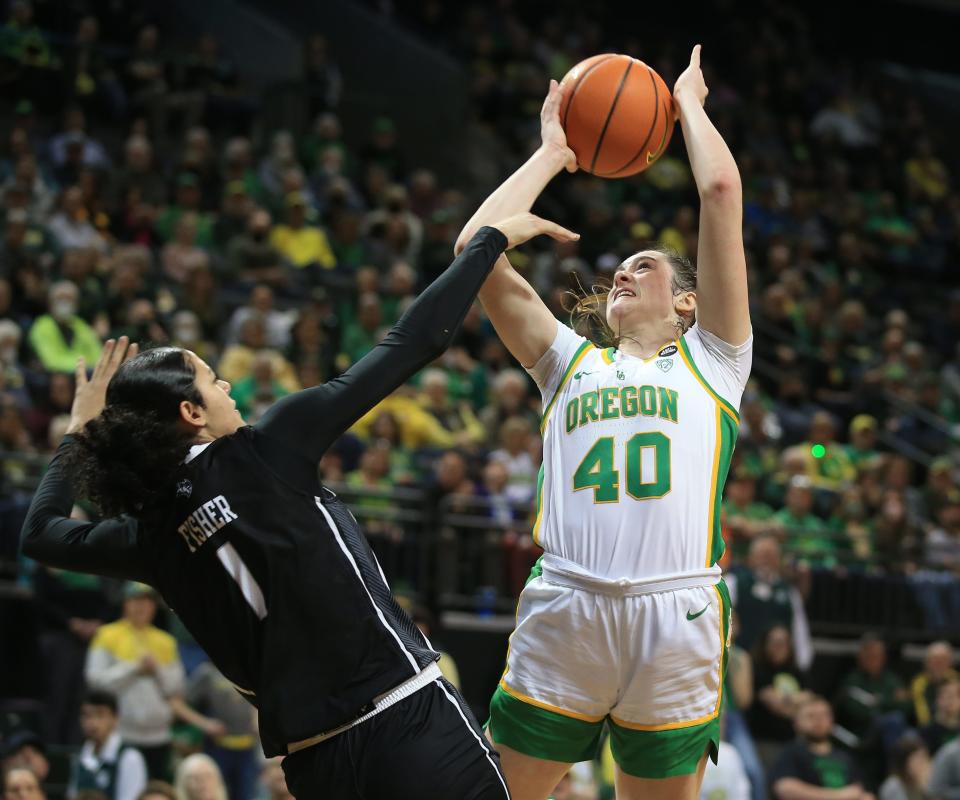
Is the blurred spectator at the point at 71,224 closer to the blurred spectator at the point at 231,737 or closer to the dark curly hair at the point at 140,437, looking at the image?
the blurred spectator at the point at 231,737

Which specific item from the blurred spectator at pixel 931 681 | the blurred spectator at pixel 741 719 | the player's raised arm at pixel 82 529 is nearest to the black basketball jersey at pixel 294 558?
the player's raised arm at pixel 82 529

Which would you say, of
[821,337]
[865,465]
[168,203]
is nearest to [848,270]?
[821,337]

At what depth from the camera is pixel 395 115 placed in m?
17.0

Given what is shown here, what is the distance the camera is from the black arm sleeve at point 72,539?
3.41 m

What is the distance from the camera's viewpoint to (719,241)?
4023 mm

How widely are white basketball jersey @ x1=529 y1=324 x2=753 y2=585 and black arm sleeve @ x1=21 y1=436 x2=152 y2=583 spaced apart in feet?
3.92

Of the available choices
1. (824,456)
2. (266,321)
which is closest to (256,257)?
(266,321)

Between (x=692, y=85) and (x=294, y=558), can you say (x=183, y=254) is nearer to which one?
(x=692, y=85)

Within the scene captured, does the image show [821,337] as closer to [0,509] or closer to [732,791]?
[732,791]

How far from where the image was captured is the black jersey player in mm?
3211

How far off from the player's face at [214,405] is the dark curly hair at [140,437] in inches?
0.7

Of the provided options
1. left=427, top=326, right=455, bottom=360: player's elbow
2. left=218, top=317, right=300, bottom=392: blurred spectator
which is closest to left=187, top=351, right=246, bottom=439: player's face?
left=427, top=326, right=455, bottom=360: player's elbow

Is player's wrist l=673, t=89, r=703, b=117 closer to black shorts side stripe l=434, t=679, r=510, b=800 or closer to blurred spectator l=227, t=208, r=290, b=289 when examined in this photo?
black shorts side stripe l=434, t=679, r=510, b=800

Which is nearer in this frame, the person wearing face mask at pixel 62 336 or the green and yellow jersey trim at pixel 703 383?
the green and yellow jersey trim at pixel 703 383
